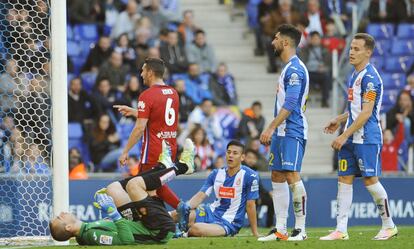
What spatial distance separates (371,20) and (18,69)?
44.6 feet

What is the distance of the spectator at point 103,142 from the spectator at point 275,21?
501 centimetres

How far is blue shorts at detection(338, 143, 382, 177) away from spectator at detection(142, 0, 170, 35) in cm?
1160

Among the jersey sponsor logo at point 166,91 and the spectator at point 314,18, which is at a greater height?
the spectator at point 314,18

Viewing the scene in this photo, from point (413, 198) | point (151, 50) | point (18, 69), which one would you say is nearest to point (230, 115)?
point (151, 50)

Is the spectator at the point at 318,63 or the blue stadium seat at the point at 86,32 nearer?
the blue stadium seat at the point at 86,32

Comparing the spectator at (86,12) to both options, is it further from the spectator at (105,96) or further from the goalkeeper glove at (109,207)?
the goalkeeper glove at (109,207)

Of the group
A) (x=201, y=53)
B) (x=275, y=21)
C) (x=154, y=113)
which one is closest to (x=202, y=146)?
(x=201, y=53)

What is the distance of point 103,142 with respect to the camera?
21359mm

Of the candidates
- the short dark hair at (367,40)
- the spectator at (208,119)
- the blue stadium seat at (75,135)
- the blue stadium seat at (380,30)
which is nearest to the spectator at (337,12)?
the blue stadium seat at (380,30)

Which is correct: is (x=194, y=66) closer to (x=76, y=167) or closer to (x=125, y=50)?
(x=125, y=50)

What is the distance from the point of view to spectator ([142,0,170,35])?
2441cm

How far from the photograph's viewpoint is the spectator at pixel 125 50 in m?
23.0

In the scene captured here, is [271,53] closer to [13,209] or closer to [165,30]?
[165,30]

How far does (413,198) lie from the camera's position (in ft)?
66.8
